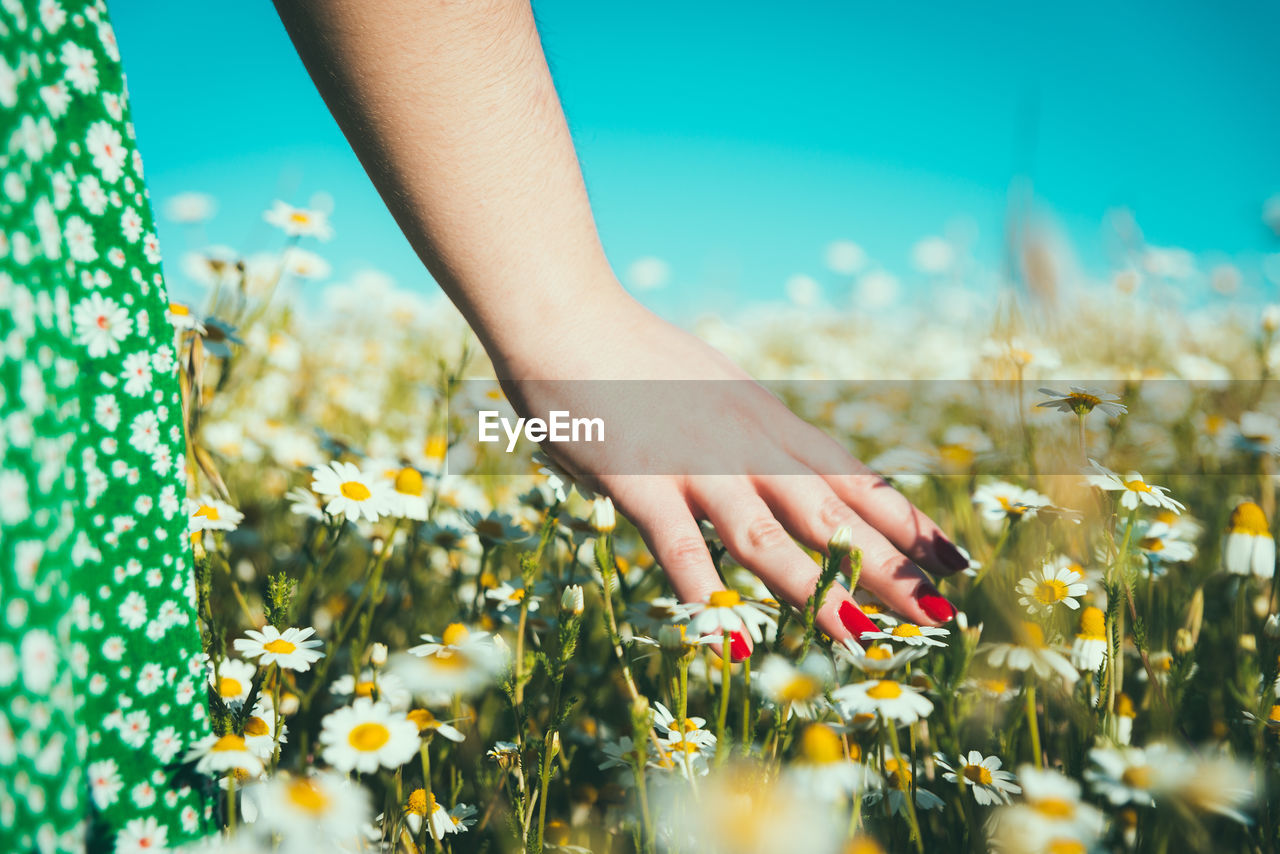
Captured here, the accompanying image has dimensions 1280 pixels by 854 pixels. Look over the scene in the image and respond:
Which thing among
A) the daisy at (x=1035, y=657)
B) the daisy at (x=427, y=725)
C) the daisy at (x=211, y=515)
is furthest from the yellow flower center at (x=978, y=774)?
the daisy at (x=211, y=515)

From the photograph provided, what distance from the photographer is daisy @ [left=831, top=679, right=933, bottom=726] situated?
0.67 metres

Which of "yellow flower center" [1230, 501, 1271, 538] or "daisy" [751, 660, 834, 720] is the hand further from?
"yellow flower center" [1230, 501, 1271, 538]

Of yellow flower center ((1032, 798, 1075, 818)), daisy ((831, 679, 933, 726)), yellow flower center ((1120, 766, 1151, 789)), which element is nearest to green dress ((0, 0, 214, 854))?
daisy ((831, 679, 933, 726))

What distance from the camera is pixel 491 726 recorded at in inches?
46.0

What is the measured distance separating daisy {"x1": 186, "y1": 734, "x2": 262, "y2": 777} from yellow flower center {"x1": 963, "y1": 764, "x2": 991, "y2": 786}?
697 millimetres

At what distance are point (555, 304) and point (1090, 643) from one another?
737 millimetres

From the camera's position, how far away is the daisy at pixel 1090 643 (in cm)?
89

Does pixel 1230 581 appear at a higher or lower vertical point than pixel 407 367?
lower

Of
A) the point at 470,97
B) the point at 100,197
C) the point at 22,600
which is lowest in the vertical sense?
the point at 22,600

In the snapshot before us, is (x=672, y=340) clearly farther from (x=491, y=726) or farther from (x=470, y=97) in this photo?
(x=491, y=726)

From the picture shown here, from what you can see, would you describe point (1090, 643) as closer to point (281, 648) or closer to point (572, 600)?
point (572, 600)

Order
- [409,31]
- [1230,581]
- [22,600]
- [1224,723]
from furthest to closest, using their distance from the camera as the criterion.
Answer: [1230,581], [1224,723], [409,31], [22,600]

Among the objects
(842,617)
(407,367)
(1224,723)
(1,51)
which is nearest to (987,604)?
(1224,723)

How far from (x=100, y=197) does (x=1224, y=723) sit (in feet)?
4.62
